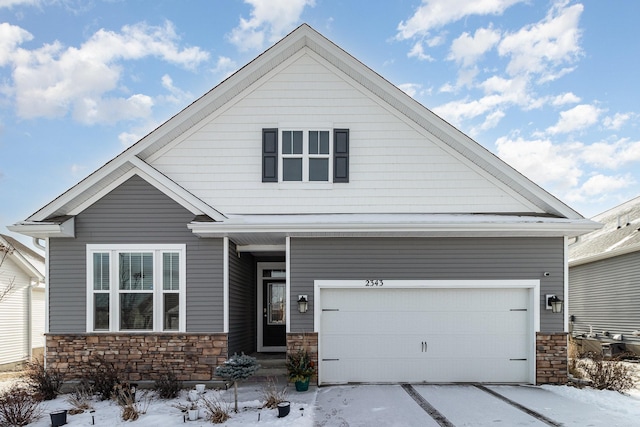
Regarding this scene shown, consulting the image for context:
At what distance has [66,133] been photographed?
51.9 feet

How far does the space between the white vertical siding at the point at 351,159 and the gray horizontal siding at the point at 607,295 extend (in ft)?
23.0

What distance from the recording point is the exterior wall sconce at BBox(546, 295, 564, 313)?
971 cm

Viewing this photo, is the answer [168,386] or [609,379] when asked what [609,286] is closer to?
[609,379]

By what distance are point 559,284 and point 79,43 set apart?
14354 millimetres

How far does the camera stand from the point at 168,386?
346 inches

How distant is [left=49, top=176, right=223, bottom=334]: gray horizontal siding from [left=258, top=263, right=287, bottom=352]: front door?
3559 millimetres

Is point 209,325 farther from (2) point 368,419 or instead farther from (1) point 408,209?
(1) point 408,209

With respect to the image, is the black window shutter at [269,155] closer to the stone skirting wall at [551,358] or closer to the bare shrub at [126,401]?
the bare shrub at [126,401]

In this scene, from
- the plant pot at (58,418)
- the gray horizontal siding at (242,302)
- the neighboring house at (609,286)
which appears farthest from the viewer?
the neighboring house at (609,286)

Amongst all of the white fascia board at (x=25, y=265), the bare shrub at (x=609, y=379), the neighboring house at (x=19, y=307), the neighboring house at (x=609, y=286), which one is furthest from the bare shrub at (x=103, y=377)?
the neighboring house at (x=609, y=286)

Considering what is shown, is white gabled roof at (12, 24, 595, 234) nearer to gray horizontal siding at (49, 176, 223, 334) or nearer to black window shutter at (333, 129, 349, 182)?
gray horizontal siding at (49, 176, 223, 334)

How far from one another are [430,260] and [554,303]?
2.71m

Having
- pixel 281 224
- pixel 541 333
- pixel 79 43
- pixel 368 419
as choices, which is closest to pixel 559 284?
pixel 541 333

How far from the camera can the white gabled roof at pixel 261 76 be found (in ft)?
32.0
